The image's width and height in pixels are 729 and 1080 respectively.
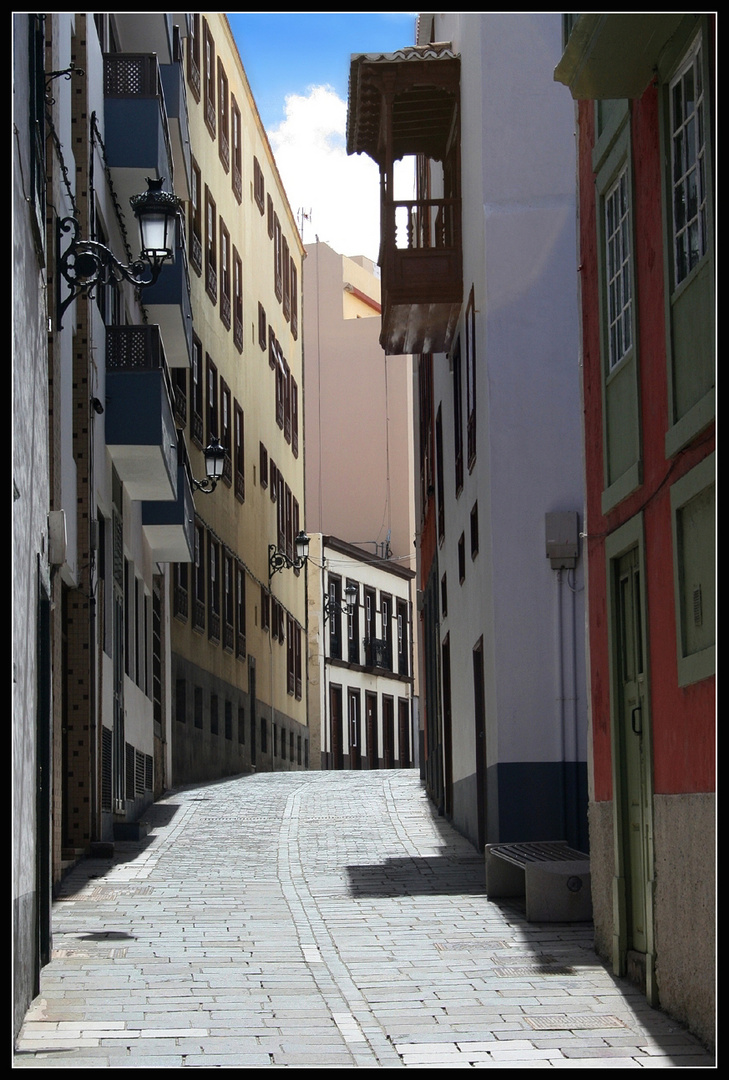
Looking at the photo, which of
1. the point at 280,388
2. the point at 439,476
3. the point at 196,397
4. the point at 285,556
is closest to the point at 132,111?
the point at 439,476

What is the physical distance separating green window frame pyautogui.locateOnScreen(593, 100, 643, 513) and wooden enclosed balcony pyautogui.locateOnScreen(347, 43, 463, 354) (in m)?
7.64

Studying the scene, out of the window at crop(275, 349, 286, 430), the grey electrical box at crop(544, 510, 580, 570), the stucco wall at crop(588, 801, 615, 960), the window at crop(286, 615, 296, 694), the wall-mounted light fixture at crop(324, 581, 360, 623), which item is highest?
the window at crop(275, 349, 286, 430)

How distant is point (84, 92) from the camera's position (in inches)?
666

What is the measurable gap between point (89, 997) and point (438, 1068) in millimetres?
2679

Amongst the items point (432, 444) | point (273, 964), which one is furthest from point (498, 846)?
point (432, 444)

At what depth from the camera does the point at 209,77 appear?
32562mm

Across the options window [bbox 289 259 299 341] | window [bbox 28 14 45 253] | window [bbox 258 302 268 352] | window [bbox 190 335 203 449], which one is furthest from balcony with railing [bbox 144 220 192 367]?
window [bbox 289 259 299 341]

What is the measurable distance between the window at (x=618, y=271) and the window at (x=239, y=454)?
80.6 ft

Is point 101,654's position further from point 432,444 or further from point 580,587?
point 432,444

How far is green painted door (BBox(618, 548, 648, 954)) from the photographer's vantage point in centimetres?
973

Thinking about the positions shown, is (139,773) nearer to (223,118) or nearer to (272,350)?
(223,118)

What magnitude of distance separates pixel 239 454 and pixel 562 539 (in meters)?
20.4

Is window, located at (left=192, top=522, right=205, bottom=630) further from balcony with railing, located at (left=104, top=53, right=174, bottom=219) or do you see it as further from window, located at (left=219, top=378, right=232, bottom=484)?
balcony with railing, located at (left=104, top=53, right=174, bottom=219)

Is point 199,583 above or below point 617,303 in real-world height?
below
